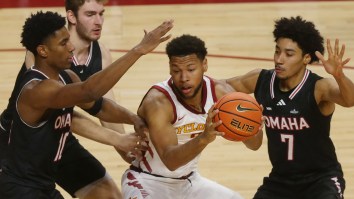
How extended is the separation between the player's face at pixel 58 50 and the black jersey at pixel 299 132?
158cm

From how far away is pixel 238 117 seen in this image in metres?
5.48

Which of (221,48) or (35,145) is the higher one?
(35,145)

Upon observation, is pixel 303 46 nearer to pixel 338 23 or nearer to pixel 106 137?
pixel 106 137

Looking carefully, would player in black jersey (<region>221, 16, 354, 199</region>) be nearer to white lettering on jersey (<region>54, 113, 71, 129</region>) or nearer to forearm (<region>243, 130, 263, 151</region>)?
forearm (<region>243, 130, 263, 151</region>)

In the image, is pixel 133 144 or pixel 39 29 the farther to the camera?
pixel 133 144

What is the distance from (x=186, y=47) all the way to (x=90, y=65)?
146 centimetres

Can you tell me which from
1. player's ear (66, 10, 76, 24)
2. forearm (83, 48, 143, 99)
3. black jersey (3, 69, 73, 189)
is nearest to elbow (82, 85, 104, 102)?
forearm (83, 48, 143, 99)

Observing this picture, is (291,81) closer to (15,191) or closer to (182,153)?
(182,153)

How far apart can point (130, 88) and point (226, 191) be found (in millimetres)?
4403

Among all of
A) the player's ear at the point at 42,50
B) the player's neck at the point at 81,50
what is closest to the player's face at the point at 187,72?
the player's ear at the point at 42,50

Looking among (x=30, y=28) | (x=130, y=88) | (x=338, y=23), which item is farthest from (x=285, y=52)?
(x=338, y=23)

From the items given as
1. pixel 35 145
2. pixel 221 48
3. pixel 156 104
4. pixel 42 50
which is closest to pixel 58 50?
pixel 42 50

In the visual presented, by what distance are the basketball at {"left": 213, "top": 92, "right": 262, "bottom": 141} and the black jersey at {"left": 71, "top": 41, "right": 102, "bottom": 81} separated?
1.78m

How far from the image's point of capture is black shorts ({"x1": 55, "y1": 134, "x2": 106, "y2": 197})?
6469 millimetres
